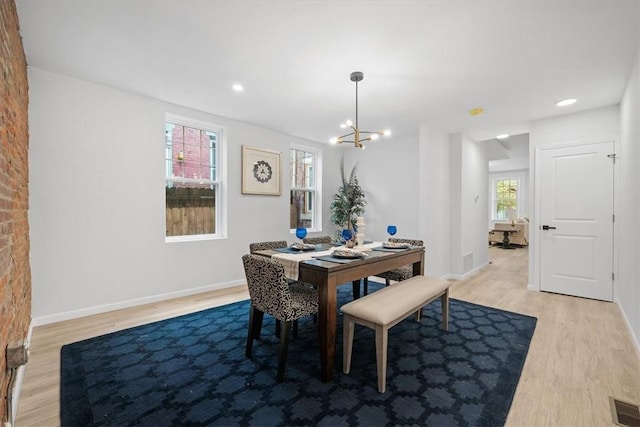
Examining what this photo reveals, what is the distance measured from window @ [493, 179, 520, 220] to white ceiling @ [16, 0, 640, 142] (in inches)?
302

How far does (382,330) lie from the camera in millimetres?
1838

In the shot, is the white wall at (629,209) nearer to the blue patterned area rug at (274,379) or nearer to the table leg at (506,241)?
the blue patterned area rug at (274,379)

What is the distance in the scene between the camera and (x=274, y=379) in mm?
1935

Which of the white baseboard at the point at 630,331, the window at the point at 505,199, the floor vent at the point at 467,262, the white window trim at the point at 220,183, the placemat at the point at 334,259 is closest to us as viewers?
the placemat at the point at 334,259

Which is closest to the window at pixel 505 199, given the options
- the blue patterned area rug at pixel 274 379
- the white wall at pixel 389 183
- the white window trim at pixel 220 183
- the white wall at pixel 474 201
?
the white wall at pixel 474 201

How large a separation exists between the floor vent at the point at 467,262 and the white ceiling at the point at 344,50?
248cm

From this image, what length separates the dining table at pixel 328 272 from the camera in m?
1.93

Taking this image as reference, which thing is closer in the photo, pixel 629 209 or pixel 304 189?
pixel 629 209

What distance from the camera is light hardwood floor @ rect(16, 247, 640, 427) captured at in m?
1.65

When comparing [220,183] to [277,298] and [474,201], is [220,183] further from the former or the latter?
[474,201]

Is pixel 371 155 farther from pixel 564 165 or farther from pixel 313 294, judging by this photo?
pixel 313 294

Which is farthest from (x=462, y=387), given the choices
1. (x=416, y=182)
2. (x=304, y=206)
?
(x=304, y=206)

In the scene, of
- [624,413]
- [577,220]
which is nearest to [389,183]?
[577,220]

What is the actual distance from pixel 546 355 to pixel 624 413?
0.66 metres
